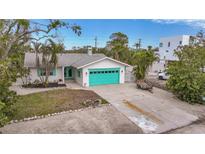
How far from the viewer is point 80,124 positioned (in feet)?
24.3

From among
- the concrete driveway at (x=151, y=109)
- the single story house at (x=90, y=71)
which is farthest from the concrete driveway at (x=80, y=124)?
the single story house at (x=90, y=71)

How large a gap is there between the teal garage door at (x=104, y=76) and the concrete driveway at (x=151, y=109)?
2.59 meters

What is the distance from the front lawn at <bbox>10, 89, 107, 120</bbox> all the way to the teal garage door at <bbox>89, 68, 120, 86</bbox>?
2806 mm

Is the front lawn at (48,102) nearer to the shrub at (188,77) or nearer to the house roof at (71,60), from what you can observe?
the house roof at (71,60)

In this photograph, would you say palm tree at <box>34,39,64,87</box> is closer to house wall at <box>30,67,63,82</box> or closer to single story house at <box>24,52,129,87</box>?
house wall at <box>30,67,63,82</box>

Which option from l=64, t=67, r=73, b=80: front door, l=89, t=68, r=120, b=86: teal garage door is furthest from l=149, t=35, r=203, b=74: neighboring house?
l=64, t=67, r=73, b=80: front door

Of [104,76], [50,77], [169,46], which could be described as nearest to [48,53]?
[50,77]

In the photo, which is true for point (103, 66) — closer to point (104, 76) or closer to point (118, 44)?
point (104, 76)

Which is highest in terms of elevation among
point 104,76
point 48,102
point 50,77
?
point 104,76

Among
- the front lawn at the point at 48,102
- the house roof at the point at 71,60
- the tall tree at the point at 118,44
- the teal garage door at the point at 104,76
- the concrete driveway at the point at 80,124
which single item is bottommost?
the concrete driveway at the point at 80,124

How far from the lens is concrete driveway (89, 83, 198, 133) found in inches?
301

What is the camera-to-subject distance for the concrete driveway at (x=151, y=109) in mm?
7641

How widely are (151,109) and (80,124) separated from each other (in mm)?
4242
